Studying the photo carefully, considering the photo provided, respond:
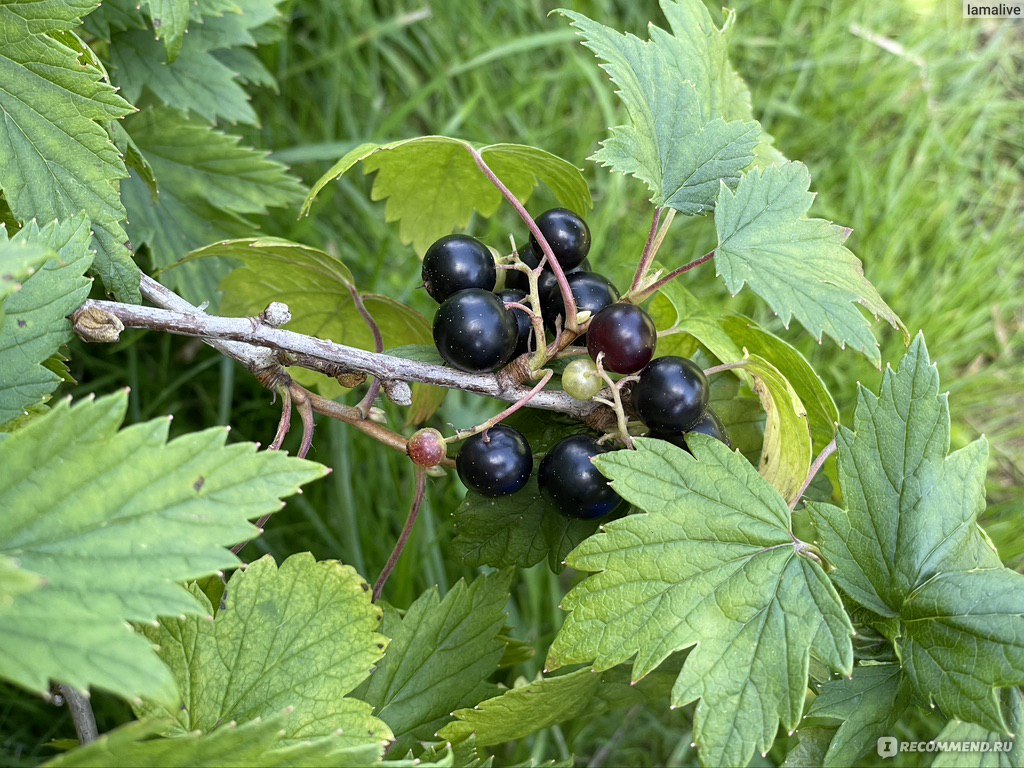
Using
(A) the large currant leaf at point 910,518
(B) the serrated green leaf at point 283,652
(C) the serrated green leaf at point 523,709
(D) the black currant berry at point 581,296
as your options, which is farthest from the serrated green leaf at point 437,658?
(A) the large currant leaf at point 910,518

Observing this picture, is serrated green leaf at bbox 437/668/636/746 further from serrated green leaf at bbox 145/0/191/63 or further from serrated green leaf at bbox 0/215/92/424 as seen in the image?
serrated green leaf at bbox 145/0/191/63

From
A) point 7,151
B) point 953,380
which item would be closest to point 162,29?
point 7,151

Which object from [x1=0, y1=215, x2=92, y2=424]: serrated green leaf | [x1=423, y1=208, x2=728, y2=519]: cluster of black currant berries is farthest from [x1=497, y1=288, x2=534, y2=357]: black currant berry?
[x1=0, y1=215, x2=92, y2=424]: serrated green leaf

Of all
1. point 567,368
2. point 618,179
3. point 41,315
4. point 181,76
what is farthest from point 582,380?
point 618,179

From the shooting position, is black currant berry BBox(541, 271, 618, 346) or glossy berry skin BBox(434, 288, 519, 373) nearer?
glossy berry skin BBox(434, 288, 519, 373)

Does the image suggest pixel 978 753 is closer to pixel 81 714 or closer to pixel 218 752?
pixel 218 752

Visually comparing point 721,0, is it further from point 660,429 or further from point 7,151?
point 7,151
